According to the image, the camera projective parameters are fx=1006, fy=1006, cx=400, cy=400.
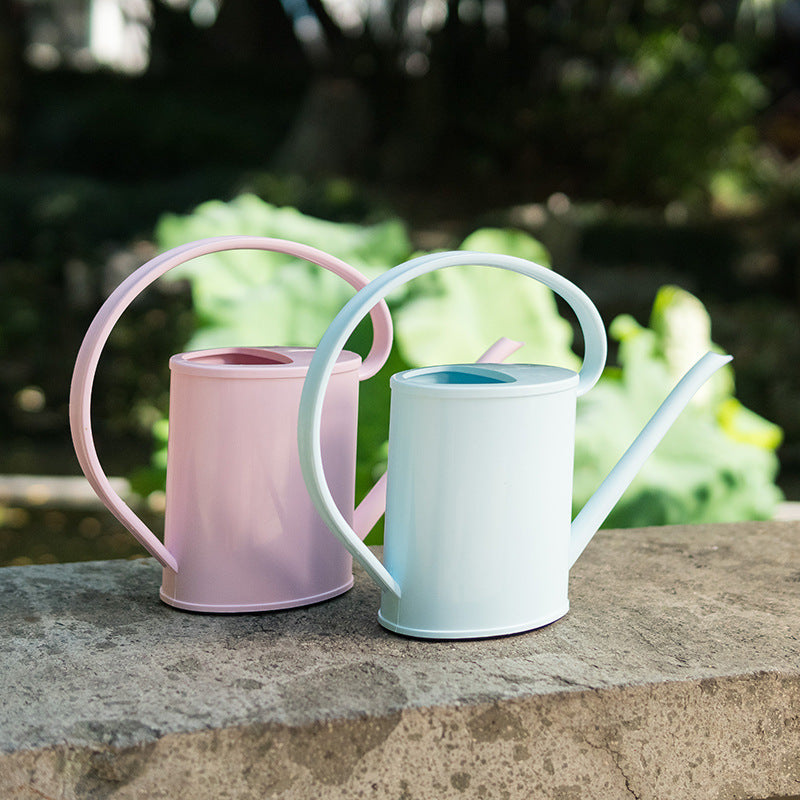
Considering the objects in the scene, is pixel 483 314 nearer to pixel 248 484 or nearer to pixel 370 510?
pixel 370 510

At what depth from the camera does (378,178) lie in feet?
26.4

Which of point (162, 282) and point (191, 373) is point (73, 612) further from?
point (162, 282)

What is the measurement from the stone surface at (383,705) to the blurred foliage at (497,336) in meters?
0.69

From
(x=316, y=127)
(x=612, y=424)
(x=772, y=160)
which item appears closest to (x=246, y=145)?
(x=316, y=127)

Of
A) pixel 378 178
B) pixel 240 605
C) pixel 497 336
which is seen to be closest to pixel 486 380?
pixel 240 605

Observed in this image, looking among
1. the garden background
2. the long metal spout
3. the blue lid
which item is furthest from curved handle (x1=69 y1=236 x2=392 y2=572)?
the garden background

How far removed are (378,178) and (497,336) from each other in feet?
21.2

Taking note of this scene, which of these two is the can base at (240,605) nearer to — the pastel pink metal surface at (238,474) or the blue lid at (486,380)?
the pastel pink metal surface at (238,474)

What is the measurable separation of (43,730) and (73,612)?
21cm

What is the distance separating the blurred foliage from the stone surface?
69 centimetres

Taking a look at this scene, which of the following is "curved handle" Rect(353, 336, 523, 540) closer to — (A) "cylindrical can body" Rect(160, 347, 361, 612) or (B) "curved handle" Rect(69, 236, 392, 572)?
(A) "cylindrical can body" Rect(160, 347, 361, 612)

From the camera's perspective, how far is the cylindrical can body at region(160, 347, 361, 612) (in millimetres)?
810

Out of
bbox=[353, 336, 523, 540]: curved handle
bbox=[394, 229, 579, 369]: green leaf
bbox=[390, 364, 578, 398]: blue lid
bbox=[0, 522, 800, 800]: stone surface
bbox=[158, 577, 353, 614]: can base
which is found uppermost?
bbox=[394, 229, 579, 369]: green leaf

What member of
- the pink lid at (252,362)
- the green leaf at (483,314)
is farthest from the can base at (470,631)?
the green leaf at (483,314)
